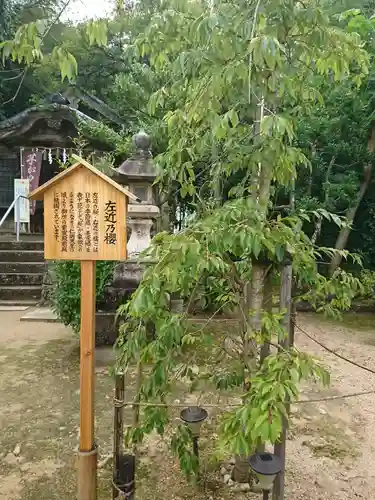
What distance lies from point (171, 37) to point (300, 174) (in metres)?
6.53

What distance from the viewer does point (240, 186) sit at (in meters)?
2.60

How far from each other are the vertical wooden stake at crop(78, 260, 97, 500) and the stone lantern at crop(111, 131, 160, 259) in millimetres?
3023

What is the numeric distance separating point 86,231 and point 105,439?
1844 mm

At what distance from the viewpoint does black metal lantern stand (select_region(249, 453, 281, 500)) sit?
205cm

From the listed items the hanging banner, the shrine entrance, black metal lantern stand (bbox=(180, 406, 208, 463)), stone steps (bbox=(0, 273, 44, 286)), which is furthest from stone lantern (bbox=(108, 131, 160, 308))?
the hanging banner

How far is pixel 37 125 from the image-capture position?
35.8ft

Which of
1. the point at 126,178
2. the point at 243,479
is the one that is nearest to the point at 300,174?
the point at 126,178

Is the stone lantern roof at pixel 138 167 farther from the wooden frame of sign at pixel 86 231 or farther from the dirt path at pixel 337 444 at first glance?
the dirt path at pixel 337 444

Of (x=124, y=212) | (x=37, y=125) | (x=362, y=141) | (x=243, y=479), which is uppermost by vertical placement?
(x=37, y=125)

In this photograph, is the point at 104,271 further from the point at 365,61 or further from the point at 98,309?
the point at 365,61

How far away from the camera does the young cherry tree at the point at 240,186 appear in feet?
5.87

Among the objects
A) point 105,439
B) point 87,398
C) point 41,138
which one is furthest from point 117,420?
point 41,138

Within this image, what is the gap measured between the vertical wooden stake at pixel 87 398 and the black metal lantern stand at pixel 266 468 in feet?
3.01

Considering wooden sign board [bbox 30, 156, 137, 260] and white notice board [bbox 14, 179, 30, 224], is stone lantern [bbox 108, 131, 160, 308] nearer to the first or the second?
wooden sign board [bbox 30, 156, 137, 260]
